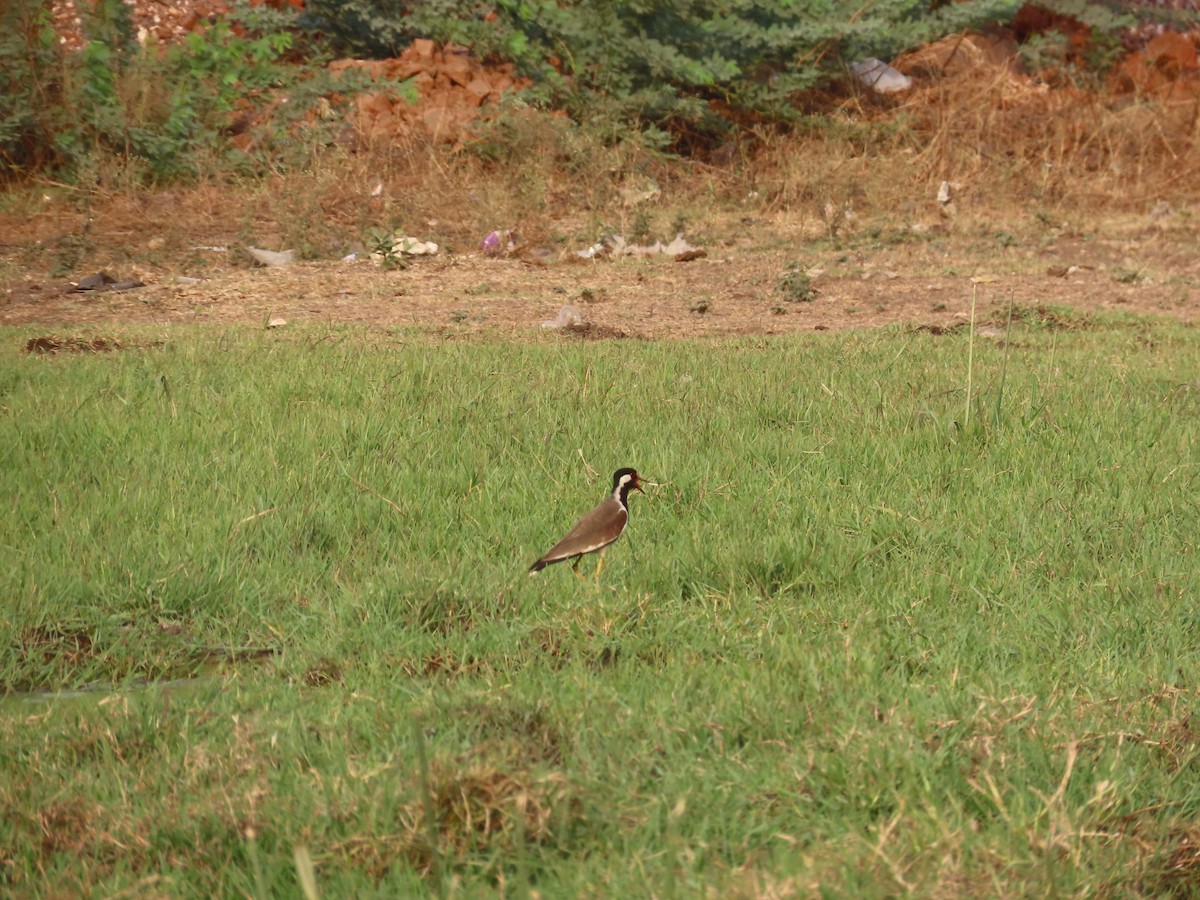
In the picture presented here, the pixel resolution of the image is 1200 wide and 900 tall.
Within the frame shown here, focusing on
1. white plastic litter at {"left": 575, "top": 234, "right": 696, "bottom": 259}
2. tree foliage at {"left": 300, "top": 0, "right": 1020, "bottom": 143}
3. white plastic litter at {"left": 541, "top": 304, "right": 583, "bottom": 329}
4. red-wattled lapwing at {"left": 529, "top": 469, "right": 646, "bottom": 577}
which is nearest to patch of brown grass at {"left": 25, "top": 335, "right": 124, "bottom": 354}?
white plastic litter at {"left": 541, "top": 304, "right": 583, "bottom": 329}

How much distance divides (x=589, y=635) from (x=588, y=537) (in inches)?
11.5

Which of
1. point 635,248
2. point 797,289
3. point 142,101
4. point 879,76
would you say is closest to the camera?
point 797,289

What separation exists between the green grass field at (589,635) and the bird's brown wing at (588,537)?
0.45 feet

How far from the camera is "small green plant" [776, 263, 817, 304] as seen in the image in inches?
361

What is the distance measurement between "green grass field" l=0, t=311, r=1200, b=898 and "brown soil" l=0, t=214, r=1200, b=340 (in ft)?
6.37

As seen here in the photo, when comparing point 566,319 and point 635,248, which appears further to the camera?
point 635,248

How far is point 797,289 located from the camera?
30.2ft

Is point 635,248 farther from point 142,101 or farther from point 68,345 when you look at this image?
point 68,345

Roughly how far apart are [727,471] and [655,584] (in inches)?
41.7

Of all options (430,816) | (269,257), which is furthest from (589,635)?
(269,257)

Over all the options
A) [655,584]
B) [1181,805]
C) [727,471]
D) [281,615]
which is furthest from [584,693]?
[727,471]

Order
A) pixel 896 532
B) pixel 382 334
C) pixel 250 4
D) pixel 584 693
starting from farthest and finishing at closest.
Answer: pixel 250 4, pixel 382 334, pixel 896 532, pixel 584 693

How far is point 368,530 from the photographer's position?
4.48 meters

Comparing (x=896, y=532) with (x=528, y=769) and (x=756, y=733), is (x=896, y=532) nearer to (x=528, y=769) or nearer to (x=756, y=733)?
(x=756, y=733)
